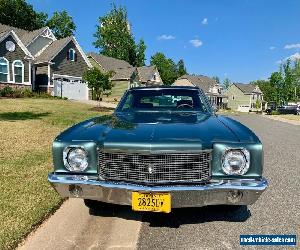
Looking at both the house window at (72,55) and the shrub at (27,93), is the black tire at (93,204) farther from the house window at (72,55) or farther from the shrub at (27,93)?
the house window at (72,55)

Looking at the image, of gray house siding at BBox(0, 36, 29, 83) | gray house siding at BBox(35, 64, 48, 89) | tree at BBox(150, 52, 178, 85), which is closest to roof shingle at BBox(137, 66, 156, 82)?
gray house siding at BBox(35, 64, 48, 89)

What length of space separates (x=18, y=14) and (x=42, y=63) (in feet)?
78.7

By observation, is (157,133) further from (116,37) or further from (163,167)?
(116,37)

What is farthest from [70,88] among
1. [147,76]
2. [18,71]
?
[147,76]

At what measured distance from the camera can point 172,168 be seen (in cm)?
326

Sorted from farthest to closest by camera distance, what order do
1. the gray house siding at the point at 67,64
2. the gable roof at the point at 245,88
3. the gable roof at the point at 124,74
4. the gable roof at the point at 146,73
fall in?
the gable roof at the point at 245,88, the gable roof at the point at 146,73, the gable roof at the point at 124,74, the gray house siding at the point at 67,64

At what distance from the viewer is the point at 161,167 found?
3262mm

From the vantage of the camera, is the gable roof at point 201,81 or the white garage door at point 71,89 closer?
the white garage door at point 71,89

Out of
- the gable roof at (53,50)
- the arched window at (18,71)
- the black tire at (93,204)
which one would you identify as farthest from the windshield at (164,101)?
the gable roof at (53,50)

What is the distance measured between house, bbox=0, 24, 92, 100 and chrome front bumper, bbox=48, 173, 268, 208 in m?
27.3

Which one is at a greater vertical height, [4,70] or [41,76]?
[4,70]

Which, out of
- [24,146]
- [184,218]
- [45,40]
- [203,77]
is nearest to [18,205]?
[184,218]

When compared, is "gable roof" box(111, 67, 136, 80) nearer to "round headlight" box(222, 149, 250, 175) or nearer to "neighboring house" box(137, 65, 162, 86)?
"neighboring house" box(137, 65, 162, 86)

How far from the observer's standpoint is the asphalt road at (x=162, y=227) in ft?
11.3
